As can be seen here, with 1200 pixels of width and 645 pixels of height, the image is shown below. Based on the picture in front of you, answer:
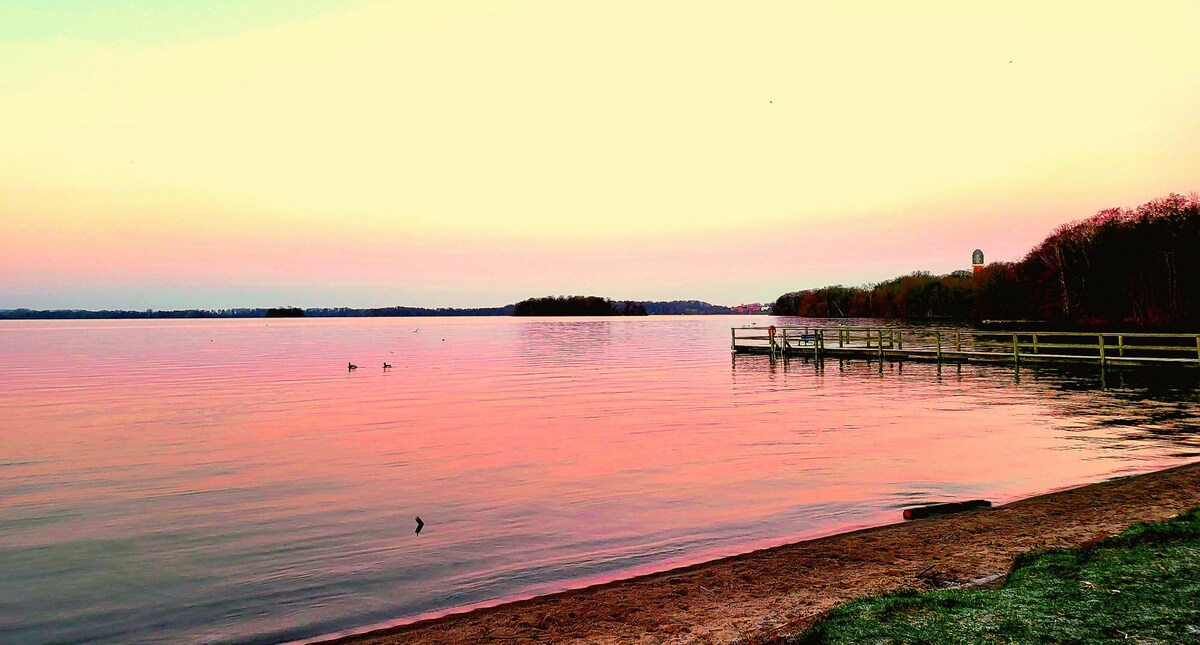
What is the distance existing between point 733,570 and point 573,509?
5209 millimetres

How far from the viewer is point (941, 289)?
19338 cm

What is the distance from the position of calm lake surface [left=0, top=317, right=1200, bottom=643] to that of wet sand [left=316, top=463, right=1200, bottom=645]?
1079 mm

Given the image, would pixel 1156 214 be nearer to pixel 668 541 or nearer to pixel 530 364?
pixel 530 364

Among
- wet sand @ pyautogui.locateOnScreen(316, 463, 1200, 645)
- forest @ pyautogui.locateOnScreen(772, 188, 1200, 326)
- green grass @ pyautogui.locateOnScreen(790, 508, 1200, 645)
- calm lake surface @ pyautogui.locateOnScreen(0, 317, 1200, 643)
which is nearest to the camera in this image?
green grass @ pyautogui.locateOnScreen(790, 508, 1200, 645)

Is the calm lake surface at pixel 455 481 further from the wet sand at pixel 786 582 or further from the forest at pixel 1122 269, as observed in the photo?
the forest at pixel 1122 269

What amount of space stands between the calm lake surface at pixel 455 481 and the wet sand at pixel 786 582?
108 cm

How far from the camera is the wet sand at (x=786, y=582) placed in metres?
7.96

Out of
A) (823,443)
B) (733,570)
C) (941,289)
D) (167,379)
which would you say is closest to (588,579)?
(733,570)

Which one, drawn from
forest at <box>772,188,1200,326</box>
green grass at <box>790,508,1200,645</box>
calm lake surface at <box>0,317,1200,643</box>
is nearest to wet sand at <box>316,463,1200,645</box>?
green grass at <box>790,508,1200,645</box>

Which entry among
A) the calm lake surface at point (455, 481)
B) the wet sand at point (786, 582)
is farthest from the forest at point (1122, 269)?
the wet sand at point (786, 582)

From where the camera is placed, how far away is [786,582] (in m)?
9.26

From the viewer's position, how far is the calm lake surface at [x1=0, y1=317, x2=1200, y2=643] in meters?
10.5

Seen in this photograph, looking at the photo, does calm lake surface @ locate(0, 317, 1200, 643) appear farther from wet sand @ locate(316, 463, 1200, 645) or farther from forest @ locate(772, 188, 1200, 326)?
forest @ locate(772, 188, 1200, 326)

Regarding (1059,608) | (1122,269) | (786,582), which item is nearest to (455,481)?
(786,582)
